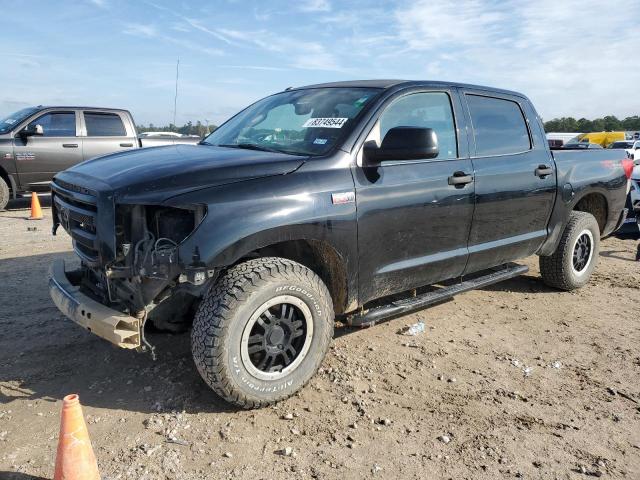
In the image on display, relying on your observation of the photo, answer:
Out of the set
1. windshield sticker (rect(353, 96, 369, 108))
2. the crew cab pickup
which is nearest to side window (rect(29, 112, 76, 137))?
the crew cab pickup

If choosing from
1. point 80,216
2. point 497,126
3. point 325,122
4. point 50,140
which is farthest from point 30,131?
point 497,126

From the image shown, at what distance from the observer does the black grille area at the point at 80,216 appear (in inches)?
118

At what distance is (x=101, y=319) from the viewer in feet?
9.21

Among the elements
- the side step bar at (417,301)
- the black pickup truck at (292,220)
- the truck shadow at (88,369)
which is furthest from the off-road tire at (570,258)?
the truck shadow at (88,369)

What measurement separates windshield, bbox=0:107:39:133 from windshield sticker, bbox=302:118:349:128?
8.30 m

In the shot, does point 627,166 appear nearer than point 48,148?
Yes

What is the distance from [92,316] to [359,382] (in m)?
1.71

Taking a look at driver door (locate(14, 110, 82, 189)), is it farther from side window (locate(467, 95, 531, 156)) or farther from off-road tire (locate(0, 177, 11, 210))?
side window (locate(467, 95, 531, 156))

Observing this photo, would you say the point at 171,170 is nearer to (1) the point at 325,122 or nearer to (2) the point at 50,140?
(1) the point at 325,122

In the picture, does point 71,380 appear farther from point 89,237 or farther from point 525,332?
point 525,332

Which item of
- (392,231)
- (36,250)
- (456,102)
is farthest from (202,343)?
(36,250)

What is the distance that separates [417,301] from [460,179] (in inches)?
38.2

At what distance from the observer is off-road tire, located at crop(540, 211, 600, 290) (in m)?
5.30

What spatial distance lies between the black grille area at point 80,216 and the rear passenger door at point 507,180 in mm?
2739
